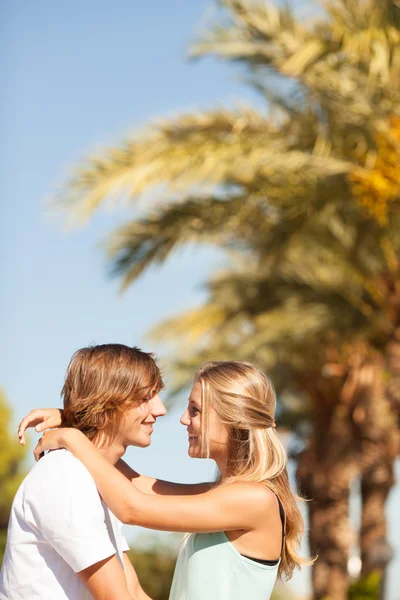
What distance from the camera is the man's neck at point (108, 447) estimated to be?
8.45 ft

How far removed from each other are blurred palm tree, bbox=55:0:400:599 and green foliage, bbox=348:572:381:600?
50 cm

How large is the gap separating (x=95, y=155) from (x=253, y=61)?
5.74 ft

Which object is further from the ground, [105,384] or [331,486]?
[105,384]

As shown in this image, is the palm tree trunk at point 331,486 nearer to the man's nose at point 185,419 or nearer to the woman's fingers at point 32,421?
the man's nose at point 185,419

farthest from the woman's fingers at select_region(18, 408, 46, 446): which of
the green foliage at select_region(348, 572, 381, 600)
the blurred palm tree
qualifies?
the green foliage at select_region(348, 572, 381, 600)

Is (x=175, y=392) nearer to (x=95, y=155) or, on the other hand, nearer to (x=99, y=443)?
(x=95, y=155)

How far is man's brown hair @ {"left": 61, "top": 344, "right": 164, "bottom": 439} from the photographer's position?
2.46 m

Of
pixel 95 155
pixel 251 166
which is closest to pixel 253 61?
pixel 251 166

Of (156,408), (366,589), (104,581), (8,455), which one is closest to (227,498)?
(156,408)

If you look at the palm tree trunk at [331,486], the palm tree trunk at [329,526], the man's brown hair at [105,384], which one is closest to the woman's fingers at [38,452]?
the man's brown hair at [105,384]

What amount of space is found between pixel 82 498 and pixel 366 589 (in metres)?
11.0

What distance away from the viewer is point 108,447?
2.58m

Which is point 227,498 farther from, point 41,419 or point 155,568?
point 155,568

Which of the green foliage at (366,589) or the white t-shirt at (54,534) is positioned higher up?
the white t-shirt at (54,534)
